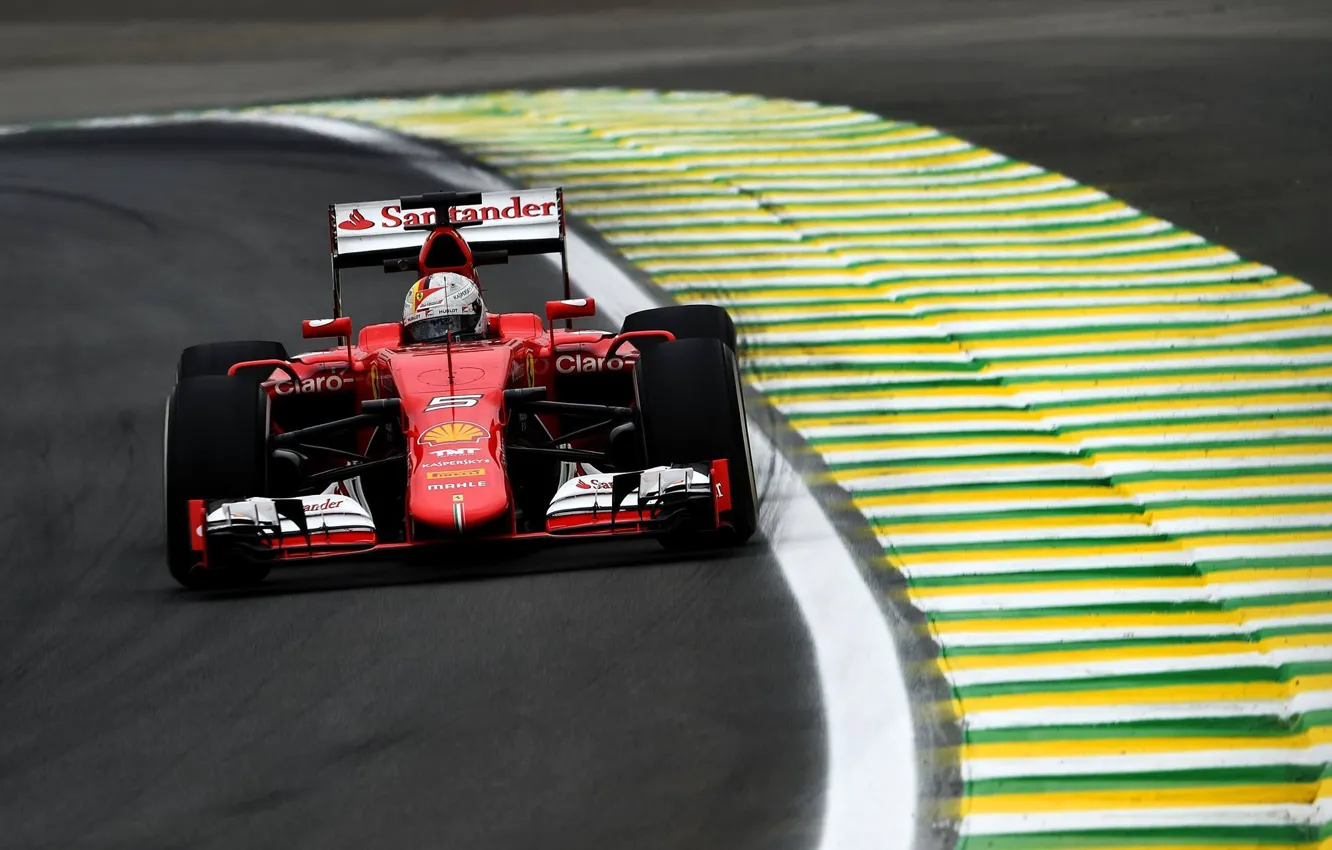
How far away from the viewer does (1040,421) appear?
11680 millimetres

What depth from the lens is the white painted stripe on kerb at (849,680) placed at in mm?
7137

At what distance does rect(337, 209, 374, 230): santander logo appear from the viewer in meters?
11.9

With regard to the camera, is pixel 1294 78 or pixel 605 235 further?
pixel 1294 78

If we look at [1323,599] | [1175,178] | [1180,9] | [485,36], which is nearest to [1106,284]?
[1175,178]

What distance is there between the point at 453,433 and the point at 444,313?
128 centimetres

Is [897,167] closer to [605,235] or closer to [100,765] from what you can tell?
[605,235]

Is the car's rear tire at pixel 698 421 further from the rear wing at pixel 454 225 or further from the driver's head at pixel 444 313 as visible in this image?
the rear wing at pixel 454 225

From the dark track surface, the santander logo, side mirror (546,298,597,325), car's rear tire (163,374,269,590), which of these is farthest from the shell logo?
the santander logo

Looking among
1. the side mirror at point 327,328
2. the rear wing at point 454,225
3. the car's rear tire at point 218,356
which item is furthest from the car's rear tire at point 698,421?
the car's rear tire at point 218,356

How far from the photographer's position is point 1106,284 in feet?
47.0

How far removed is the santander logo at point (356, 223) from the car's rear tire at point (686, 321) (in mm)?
1586

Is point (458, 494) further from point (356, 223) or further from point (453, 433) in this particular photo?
point (356, 223)

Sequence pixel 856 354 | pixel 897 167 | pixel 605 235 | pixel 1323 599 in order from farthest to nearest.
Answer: pixel 897 167
pixel 605 235
pixel 856 354
pixel 1323 599

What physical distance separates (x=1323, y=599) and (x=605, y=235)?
333 inches
